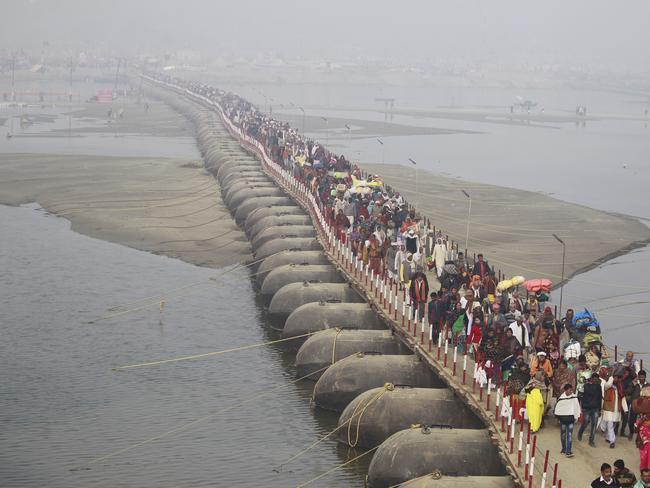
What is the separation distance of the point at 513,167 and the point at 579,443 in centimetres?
6970

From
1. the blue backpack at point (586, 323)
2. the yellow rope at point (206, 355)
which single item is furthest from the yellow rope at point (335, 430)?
the yellow rope at point (206, 355)

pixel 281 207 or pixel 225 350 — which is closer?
pixel 225 350

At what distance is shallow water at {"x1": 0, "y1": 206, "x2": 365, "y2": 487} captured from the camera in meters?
24.2

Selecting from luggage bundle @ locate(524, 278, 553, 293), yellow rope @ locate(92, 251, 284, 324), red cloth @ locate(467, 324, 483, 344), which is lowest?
yellow rope @ locate(92, 251, 284, 324)

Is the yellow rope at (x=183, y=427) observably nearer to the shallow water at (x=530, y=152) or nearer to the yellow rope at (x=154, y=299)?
the yellow rope at (x=154, y=299)

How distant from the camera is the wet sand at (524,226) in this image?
45.4 m

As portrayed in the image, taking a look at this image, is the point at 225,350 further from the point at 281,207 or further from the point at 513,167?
the point at 513,167

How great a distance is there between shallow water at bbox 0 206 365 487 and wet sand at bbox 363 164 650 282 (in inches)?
448

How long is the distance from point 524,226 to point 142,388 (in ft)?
94.2

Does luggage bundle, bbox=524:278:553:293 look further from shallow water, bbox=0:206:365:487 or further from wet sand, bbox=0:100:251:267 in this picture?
wet sand, bbox=0:100:251:267

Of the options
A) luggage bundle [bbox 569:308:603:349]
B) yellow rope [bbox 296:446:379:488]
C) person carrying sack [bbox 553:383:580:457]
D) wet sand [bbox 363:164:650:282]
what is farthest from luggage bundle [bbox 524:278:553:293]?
wet sand [bbox 363:164:650:282]

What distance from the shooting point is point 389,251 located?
1275 inches

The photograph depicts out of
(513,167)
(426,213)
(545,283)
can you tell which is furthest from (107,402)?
(513,167)

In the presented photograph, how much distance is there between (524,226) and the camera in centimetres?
5381
